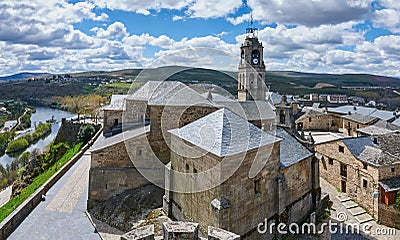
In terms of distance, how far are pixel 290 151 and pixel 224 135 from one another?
5.38 m

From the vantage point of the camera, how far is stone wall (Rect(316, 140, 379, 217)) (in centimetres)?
1762

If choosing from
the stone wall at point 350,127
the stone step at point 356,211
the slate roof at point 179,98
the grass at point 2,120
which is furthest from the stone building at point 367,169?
the grass at point 2,120

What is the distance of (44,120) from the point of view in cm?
8256

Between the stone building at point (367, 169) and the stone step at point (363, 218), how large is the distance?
33cm

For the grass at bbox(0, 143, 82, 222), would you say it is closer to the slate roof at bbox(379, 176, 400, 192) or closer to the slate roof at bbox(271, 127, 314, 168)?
the slate roof at bbox(271, 127, 314, 168)

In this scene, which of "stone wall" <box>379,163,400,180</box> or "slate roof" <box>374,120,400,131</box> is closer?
"stone wall" <box>379,163,400,180</box>

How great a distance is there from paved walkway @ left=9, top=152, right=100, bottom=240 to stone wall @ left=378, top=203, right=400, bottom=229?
15.7 meters

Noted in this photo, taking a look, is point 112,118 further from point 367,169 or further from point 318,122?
point 318,122

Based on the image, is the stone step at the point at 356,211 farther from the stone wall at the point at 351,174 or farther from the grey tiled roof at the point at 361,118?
the grey tiled roof at the point at 361,118

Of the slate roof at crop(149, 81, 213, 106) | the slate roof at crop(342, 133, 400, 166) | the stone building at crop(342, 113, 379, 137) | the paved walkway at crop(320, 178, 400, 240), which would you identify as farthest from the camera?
the stone building at crop(342, 113, 379, 137)

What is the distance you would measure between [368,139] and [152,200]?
15.7 meters

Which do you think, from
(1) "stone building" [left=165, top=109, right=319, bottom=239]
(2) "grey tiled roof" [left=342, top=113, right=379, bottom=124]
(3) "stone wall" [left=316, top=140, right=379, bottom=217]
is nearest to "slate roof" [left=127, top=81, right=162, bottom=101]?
(1) "stone building" [left=165, top=109, right=319, bottom=239]

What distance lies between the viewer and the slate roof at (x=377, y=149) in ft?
58.9

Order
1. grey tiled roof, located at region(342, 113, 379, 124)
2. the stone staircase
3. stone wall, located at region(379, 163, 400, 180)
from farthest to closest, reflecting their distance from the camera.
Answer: grey tiled roof, located at region(342, 113, 379, 124), stone wall, located at region(379, 163, 400, 180), the stone staircase
